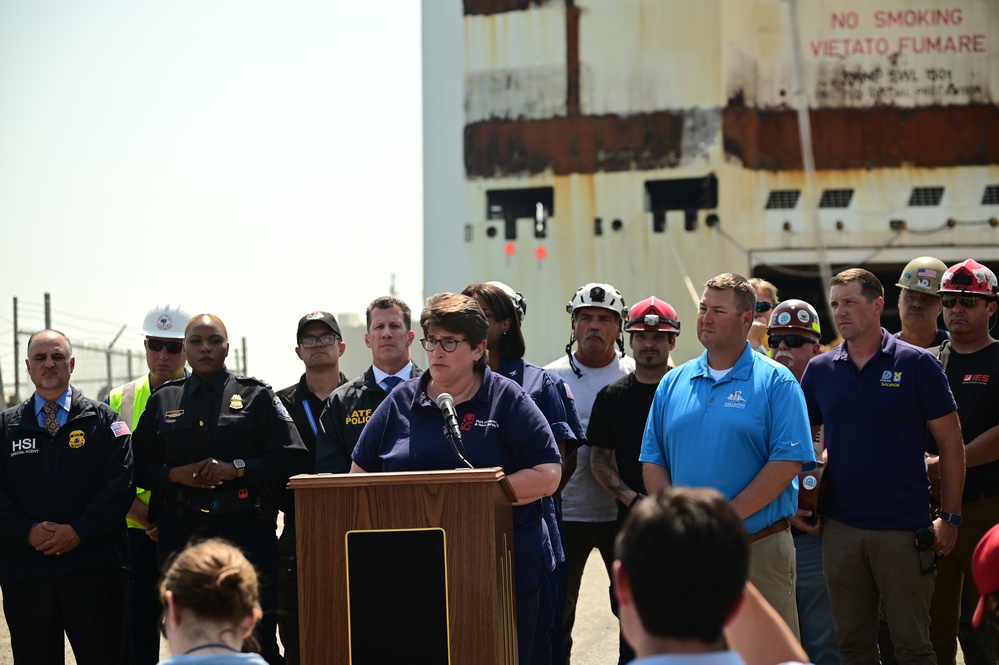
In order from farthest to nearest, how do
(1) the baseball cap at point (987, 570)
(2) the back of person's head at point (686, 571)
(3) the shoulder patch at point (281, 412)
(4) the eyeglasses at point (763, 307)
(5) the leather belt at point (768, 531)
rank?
(4) the eyeglasses at point (763, 307)
(3) the shoulder patch at point (281, 412)
(5) the leather belt at point (768, 531)
(1) the baseball cap at point (987, 570)
(2) the back of person's head at point (686, 571)

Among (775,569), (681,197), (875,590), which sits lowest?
(875,590)

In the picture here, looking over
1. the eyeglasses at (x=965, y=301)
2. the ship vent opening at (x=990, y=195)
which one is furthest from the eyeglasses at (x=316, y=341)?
the ship vent opening at (x=990, y=195)

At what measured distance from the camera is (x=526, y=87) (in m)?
23.8

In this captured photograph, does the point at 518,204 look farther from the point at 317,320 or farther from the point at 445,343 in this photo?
the point at 445,343

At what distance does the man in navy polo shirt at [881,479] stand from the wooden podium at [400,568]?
2415 mm

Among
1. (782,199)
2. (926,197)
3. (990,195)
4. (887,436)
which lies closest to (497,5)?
(782,199)

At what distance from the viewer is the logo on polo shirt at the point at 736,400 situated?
4977 millimetres

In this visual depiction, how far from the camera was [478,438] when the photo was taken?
4.48 m

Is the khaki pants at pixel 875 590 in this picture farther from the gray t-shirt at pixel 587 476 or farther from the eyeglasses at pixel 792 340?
the eyeglasses at pixel 792 340

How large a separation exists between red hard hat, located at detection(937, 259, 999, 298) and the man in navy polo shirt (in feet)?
2.51

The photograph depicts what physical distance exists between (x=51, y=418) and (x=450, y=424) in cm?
295

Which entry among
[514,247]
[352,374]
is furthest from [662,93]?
[352,374]

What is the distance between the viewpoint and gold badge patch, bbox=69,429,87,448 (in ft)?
19.4

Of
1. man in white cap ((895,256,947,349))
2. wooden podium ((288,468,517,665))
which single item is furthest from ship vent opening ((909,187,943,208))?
wooden podium ((288,468,517,665))
